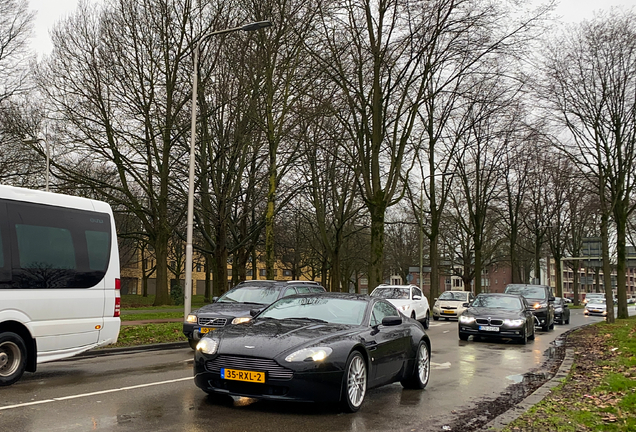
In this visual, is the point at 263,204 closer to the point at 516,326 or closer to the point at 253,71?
the point at 253,71

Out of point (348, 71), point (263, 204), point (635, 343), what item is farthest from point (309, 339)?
point (263, 204)

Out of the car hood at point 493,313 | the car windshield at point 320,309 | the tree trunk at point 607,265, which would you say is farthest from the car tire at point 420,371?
the tree trunk at point 607,265

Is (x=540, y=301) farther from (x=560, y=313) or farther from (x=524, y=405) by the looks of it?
(x=524, y=405)

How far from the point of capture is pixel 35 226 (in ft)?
31.6

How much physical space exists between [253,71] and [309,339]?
1949 cm

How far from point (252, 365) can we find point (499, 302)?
14.1m

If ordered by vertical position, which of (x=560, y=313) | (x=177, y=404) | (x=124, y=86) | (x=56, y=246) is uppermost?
(x=124, y=86)

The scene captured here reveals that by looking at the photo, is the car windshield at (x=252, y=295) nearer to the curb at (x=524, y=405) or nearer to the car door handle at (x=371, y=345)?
the curb at (x=524, y=405)

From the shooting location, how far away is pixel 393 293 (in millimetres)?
24594

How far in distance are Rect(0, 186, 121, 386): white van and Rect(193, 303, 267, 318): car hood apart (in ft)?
9.65

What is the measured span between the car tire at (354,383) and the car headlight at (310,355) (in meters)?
0.36

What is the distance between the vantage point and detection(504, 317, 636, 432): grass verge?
21.8 feet

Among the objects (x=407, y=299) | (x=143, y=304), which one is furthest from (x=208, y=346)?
(x=143, y=304)

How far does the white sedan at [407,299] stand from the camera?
77.1 feet
